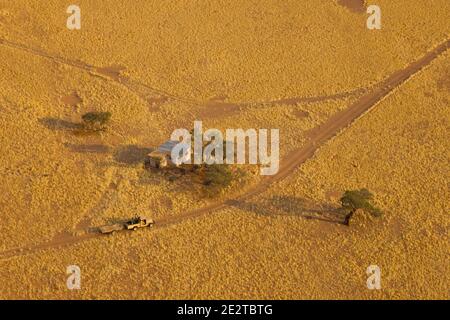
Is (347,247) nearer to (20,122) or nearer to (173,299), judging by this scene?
(173,299)

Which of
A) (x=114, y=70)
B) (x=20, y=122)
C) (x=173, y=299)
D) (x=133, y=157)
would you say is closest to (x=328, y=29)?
(x=114, y=70)

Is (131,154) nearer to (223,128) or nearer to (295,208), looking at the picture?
(223,128)

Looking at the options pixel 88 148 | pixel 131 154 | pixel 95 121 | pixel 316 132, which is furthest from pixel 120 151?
pixel 316 132

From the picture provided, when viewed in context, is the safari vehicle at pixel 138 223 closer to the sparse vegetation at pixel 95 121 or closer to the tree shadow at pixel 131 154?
the tree shadow at pixel 131 154

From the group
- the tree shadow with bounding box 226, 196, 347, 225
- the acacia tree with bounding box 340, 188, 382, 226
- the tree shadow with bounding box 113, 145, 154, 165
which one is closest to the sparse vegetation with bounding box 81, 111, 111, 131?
the tree shadow with bounding box 113, 145, 154, 165

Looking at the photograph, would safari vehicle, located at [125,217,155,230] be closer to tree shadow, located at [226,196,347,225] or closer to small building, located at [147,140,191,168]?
small building, located at [147,140,191,168]

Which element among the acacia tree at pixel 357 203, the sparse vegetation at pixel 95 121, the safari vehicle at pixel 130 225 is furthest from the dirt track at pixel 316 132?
the sparse vegetation at pixel 95 121
